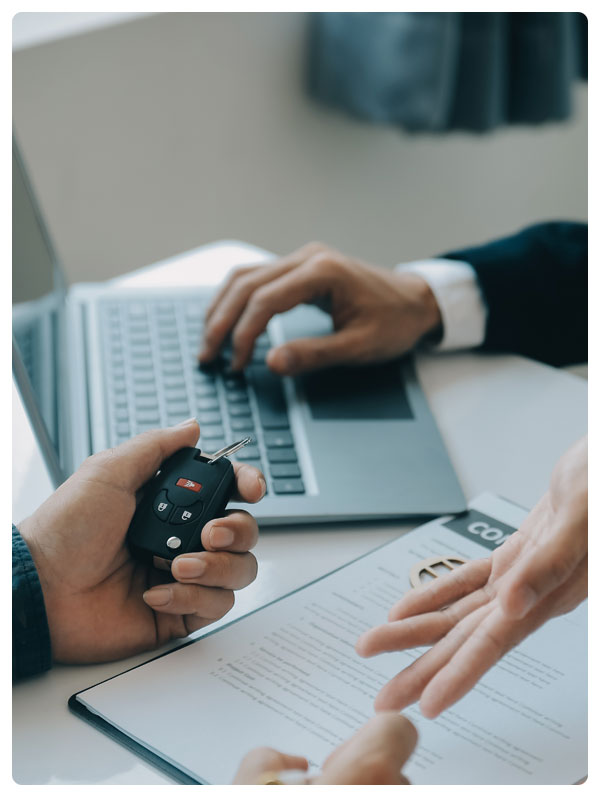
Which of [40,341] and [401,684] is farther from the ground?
[40,341]

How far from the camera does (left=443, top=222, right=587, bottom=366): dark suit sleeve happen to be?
95 centimetres

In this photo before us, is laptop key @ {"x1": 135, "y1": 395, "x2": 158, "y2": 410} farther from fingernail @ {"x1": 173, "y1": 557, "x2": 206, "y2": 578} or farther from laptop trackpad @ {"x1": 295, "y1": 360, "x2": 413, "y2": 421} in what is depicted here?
fingernail @ {"x1": 173, "y1": 557, "x2": 206, "y2": 578}

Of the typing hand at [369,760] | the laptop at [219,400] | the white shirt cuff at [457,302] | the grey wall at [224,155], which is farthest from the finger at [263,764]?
the grey wall at [224,155]

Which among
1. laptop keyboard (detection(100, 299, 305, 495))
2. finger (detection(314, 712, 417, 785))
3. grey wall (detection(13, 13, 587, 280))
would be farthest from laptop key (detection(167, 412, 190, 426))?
grey wall (detection(13, 13, 587, 280))

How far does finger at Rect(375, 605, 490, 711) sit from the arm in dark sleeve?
0.67 ft

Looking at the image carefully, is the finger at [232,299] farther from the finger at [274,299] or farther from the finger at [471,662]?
the finger at [471,662]

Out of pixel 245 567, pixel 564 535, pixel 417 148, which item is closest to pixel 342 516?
pixel 245 567

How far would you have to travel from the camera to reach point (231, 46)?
1.68m

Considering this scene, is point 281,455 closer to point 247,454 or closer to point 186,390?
point 247,454

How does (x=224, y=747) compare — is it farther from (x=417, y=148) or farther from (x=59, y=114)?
(x=417, y=148)

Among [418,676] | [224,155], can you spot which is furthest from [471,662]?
[224,155]
